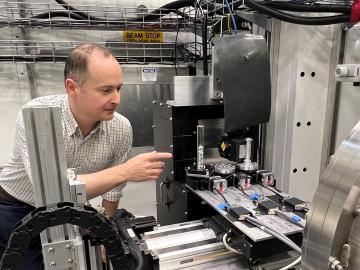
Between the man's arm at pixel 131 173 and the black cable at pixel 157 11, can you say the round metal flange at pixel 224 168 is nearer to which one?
the man's arm at pixel 131 173

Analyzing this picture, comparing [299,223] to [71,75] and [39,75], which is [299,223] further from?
[39,75]

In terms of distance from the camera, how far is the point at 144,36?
88.3 inches

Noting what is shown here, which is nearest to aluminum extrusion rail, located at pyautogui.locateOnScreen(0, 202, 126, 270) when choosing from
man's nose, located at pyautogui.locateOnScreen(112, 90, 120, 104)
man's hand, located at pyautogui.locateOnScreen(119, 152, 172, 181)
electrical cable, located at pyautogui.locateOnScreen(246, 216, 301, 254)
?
man's hand, located at pyautogui.locateOnScreen(119, 152, 172, 181)

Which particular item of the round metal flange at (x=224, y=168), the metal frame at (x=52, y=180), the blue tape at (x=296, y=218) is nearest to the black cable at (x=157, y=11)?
the round metal flange at (x=224, y=168)

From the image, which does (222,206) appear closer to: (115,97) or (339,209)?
A: (115,97)

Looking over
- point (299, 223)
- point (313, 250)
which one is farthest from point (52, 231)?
point (299, 223)

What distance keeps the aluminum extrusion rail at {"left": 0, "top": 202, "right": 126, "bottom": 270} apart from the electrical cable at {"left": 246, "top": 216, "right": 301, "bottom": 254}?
49 cm

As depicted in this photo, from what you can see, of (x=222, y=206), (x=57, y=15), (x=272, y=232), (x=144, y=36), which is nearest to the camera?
(x=272, y=232)

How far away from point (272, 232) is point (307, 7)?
83 centimetres

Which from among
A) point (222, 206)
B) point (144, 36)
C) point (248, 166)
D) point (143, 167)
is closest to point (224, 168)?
point (248, 166)

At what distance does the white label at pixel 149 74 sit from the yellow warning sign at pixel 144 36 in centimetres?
22

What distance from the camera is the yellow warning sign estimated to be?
2227 millimetres

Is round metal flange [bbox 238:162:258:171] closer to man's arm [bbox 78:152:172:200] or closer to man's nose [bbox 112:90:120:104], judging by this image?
man's arm [bbox 78:152:172:200]

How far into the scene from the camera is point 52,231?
0.60 meters
